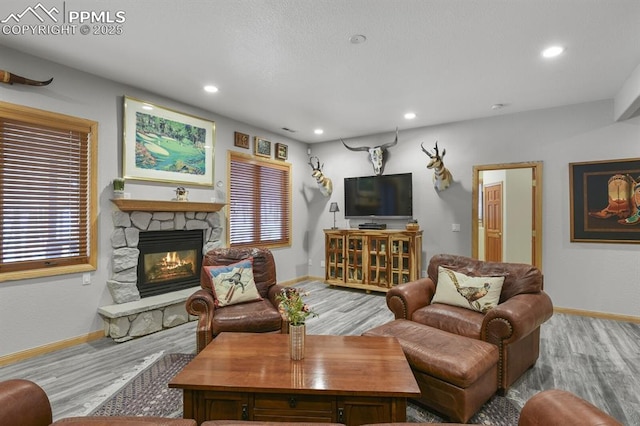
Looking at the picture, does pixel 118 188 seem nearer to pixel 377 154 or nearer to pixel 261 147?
pixel 261 147

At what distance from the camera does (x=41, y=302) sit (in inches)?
123

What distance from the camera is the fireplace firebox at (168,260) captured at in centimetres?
396

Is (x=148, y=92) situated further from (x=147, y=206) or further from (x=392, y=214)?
(x=392, y=214)

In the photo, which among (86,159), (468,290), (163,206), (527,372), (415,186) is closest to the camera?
(527,372)

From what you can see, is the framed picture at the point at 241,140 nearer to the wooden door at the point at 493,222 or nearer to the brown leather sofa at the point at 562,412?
the brown leather sofa at the point at 562,412

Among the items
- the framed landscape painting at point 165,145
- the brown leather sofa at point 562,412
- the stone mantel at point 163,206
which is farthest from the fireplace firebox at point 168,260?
the brown leather sofa at point 562,412

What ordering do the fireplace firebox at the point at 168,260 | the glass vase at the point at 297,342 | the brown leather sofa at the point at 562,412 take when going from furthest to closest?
the fireplace firebox at the point at 168,260, the glass vase at the point at 297,342, the brown leather sofa at the point at 562,412

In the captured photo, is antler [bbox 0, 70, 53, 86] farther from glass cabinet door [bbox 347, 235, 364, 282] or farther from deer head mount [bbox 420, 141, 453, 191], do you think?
deer head mount [bbox 420, 141, 453, 191]

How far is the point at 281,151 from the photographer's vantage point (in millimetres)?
6035

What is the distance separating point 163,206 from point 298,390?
3.09 m

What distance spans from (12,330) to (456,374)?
12.5 feet

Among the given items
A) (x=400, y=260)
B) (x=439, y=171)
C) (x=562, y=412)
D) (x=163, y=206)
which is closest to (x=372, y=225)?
(x=400, y=260)

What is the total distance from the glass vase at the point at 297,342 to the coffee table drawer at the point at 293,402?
295 mm

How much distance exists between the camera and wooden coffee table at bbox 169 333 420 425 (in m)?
1.67
